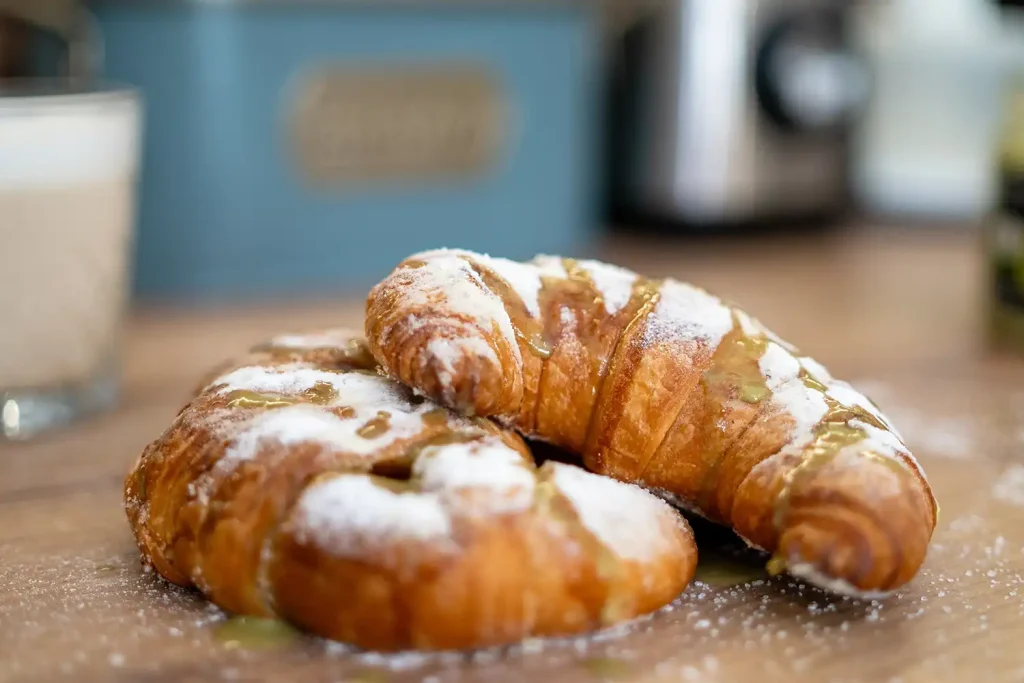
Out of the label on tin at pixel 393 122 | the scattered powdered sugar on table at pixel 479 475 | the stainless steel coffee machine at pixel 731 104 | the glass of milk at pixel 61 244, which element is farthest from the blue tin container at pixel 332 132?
the scattered powdered sugar on table at pixel 479 475

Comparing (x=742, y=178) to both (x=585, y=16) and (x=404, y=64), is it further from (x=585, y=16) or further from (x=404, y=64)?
(x=404, y=64)

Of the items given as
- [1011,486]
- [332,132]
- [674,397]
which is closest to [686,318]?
[674,397]

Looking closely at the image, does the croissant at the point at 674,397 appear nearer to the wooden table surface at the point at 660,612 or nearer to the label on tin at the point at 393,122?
the wooden table surface at the point at 660,612

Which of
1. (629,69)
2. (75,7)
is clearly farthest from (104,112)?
(629,69)

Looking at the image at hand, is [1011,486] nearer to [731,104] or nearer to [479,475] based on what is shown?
[479,475]

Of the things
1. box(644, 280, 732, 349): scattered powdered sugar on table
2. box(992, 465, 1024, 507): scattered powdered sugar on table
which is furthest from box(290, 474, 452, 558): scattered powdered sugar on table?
box(992, 465, 1024, 507): scattered powdered sugar on table

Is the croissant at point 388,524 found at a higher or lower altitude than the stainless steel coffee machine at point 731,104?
lower

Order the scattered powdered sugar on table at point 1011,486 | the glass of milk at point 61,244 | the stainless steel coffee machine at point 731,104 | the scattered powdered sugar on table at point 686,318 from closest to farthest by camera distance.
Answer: the scattered powdered sugar on table at point 686,318
the scattered powdered sugar on table at point 1011,486
the glass of milk at point 61,244
the stainless steel coffee machine at point 731,104
